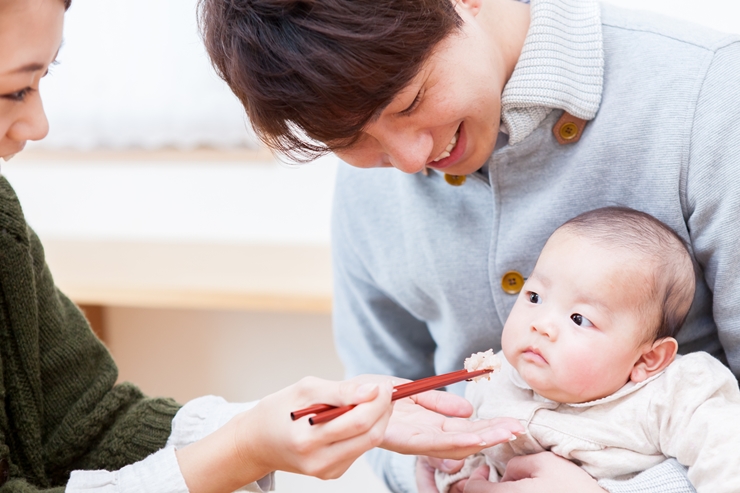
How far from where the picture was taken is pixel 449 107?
1.02 m

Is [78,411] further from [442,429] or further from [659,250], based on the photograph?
[659,250]

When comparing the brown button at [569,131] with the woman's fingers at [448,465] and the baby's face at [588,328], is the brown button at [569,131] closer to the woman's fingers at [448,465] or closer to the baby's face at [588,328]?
the baby's face at [588,328]

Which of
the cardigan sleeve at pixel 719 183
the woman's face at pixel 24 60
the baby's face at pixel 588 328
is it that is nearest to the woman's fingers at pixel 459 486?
the baby's face at pixel 588 328

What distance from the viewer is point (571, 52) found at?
1.12m

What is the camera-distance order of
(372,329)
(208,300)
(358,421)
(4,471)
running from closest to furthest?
(358,421) < (4,471) < (372,329) < (208,300)

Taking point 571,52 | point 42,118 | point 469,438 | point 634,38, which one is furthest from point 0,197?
point 634,38

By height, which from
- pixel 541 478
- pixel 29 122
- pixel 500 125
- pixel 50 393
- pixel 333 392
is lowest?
pixel 541 478

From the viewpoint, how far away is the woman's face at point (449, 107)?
1.00m

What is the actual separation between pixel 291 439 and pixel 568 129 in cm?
67

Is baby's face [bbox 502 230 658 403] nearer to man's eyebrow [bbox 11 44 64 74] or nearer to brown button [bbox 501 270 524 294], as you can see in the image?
brown button [bbox 501 270 524 294]

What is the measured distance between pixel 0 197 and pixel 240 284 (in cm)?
93

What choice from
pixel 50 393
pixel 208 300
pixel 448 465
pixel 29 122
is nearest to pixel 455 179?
pixel 448 465

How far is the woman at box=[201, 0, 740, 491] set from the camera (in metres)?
0.93

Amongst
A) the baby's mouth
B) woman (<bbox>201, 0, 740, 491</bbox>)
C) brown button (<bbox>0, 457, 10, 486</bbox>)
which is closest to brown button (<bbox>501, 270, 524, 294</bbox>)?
woman (<bbox>201, 0, 740, 491</bbox>)
